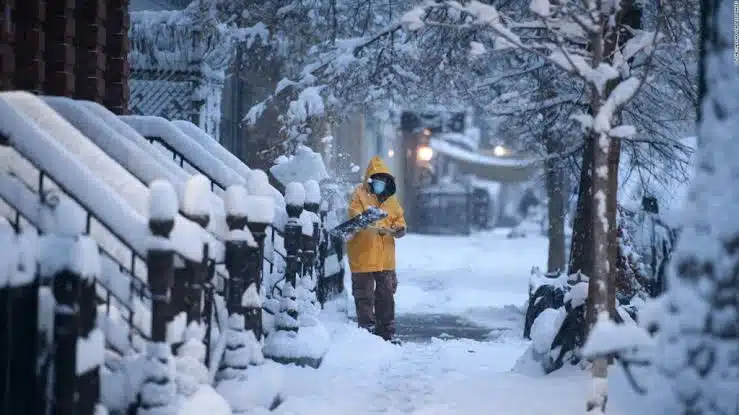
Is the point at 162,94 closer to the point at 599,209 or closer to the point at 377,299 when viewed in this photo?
the point at 377,299

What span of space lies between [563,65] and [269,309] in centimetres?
318

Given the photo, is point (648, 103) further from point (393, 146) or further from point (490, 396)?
point (393, 146)

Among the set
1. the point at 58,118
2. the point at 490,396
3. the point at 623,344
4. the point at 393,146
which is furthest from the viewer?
the point at 393,146

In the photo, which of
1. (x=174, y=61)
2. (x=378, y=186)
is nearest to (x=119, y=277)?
(x=378, y=186)

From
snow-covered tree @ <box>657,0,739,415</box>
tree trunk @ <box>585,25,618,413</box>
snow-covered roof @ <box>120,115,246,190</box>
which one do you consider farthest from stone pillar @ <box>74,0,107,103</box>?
snow-covered tree @ <box>657,0,739,415</box>

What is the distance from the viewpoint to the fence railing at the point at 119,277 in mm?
3930

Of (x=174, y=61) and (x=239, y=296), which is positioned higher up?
(x=174, y=61)

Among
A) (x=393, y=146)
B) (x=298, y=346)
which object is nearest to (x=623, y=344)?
(x=298, y=346)

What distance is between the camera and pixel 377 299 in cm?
982

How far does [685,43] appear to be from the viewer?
9.38 m

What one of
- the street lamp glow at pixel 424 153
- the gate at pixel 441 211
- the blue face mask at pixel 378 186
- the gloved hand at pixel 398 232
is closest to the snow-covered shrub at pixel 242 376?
the gloved hand at pixel 398 232

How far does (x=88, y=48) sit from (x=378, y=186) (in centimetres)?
323

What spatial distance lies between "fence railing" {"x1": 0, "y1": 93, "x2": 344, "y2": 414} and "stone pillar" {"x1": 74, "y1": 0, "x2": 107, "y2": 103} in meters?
2.23

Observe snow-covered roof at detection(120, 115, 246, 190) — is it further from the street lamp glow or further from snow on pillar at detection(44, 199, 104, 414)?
the street lamp glow
